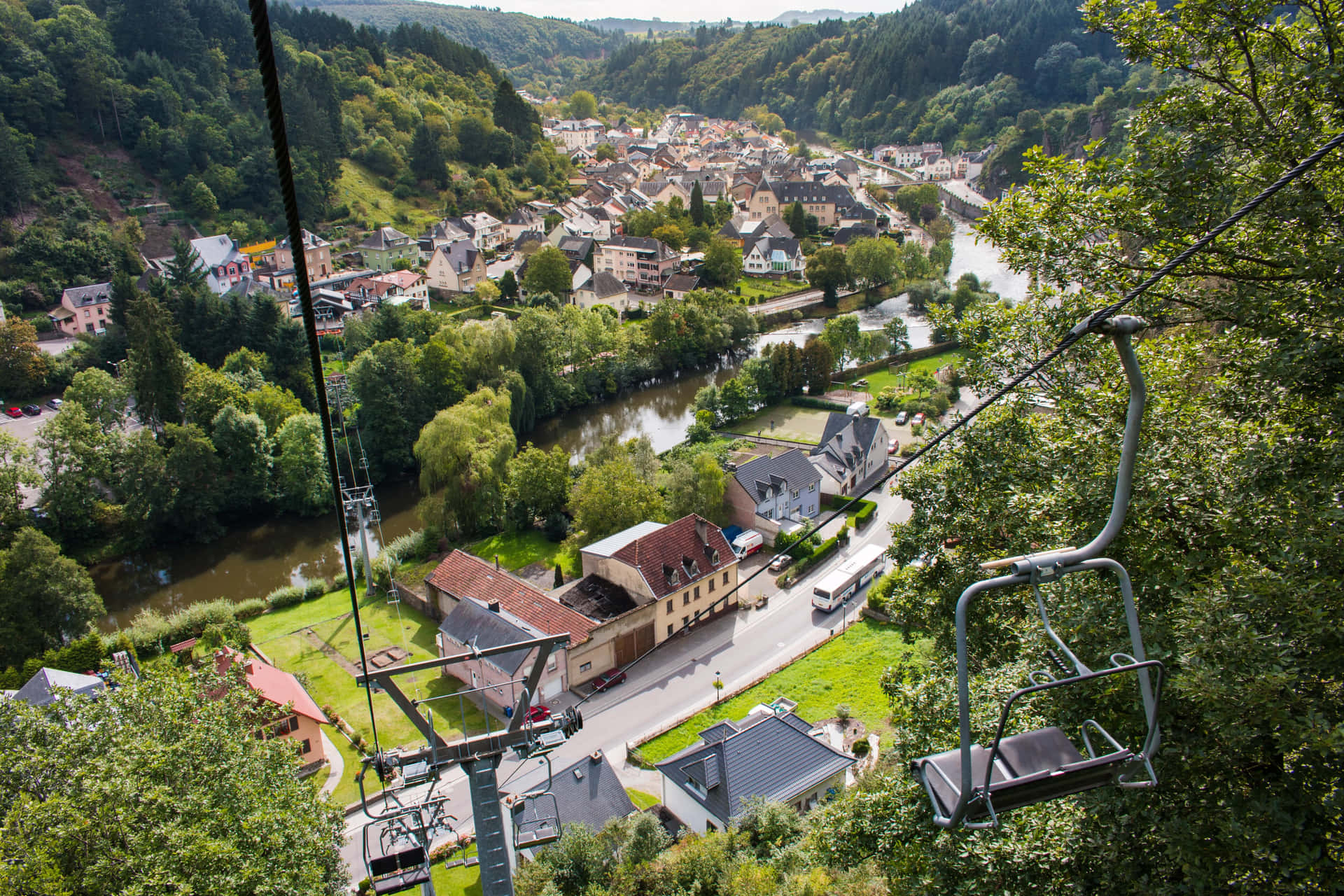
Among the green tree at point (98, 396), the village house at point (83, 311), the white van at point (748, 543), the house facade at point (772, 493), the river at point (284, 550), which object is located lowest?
the river at point (284, 550)

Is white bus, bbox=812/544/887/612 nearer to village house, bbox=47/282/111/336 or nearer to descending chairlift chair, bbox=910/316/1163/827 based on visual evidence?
descending chairlift chair, bbox=910/316/1163/827

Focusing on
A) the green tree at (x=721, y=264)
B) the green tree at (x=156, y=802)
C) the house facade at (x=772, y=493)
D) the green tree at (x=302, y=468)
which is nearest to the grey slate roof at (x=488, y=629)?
the green tree at (x=156, y=802)

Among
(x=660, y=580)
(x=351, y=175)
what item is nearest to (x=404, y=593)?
(x=660, y=580)

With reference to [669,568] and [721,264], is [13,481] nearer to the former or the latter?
[669,568]

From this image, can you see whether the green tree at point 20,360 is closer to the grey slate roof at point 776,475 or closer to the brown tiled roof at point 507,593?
the brown tiled roof at point 507,593

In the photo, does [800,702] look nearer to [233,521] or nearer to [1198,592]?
[1198,592]
